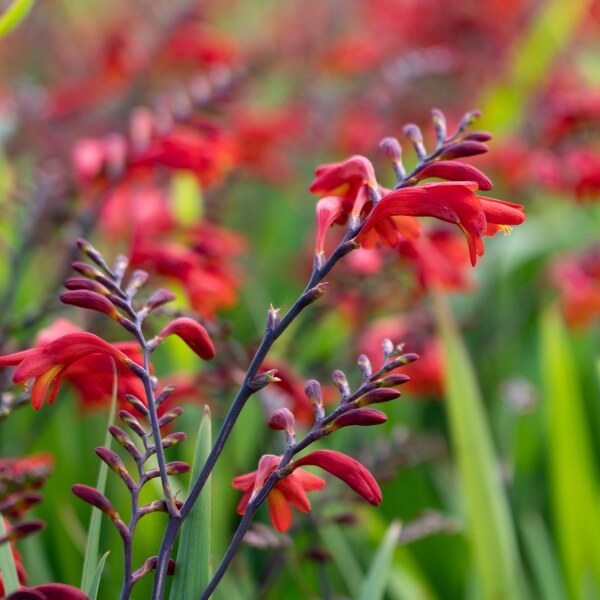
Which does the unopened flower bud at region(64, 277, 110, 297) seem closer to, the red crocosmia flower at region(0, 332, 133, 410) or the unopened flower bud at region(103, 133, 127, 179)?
the red crocosmia flower at region(0, 332, 133, 410)

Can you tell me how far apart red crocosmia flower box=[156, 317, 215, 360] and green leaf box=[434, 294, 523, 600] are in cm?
65

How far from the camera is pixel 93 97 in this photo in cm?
285

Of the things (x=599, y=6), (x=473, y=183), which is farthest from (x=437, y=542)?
(x=599, y=6)

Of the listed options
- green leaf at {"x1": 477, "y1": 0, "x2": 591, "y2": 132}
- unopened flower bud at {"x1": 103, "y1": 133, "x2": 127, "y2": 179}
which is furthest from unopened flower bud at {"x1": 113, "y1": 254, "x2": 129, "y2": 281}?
green leaf at {"x1": 477, "y1": 0, "x2": 591, "y2": 132}

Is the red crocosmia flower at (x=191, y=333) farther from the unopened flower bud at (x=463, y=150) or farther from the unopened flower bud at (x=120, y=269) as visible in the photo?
the unopened flower bud at (x=463, y=150)

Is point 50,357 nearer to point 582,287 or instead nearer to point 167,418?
point 167,418

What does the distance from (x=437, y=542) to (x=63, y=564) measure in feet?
2.04

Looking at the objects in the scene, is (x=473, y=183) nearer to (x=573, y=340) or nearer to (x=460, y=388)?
(x=460, y=388)

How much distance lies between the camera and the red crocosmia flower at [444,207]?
2.09 ft

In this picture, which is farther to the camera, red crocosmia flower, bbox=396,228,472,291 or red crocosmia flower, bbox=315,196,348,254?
red crocosmia flower, bbox=396,228,472,291

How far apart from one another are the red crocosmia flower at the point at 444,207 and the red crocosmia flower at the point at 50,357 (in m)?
0.21

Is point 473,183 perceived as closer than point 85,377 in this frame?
Yes

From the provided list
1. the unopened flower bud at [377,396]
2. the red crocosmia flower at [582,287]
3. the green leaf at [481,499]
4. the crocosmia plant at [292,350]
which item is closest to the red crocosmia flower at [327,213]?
the crocosmia plant at [292,350]

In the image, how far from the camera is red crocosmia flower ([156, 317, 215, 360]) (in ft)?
2.20
